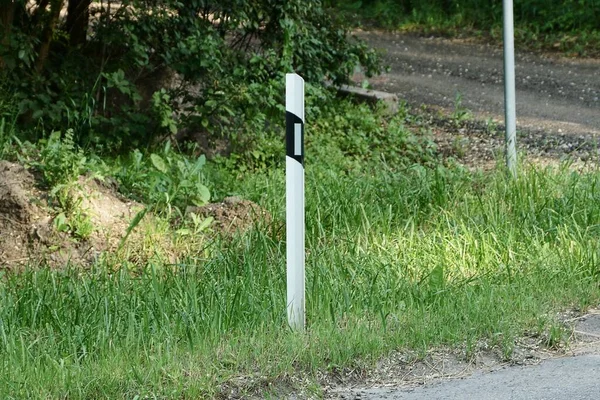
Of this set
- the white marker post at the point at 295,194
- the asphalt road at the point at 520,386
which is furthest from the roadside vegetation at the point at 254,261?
the asphalt road at the point at 520,386

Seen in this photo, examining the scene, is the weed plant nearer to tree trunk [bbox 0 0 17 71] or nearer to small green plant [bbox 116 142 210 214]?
small green plant [bbox 116 142 210 214]

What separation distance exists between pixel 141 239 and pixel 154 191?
2.17ft

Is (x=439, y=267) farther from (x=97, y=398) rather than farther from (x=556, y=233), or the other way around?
(x=97, y=398)

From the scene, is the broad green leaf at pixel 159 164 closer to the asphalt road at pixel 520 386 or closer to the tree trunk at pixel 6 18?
the tree trunk at pixel 6 18

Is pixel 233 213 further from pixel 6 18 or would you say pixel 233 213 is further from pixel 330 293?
pixel 6 18

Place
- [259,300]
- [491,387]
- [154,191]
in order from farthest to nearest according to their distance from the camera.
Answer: [154,191]
[259,300]
[491,387]

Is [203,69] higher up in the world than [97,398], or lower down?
higher up

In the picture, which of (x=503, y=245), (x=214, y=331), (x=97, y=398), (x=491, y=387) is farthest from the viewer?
(x=503, y=245)

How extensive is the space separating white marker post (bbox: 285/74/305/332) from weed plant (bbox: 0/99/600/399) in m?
0.13

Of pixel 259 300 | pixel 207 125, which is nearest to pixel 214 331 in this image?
pixel 259 300

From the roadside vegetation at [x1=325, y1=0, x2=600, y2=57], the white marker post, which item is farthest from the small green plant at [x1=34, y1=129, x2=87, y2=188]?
the roadside vegetation at [x1=325, y1=0, x2=600, y2=57]

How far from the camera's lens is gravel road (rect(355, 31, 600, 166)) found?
10391mm

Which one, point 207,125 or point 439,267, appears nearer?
point 439,267

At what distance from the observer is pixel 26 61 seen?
26.1 ft
